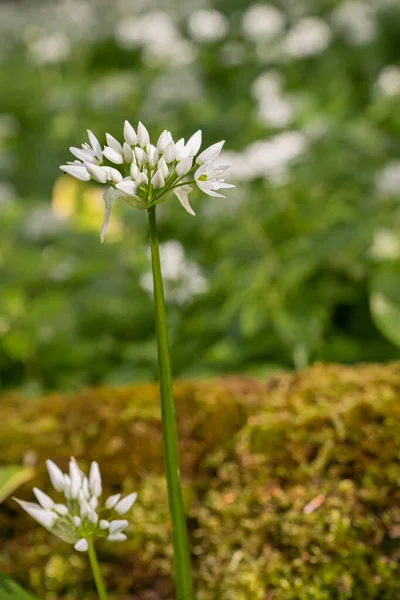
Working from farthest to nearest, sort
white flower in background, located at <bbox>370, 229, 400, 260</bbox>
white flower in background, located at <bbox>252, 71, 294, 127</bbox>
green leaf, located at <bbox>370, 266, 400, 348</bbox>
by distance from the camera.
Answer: white flower in background, located at <bbox>252, 71, 294, 127</bbox>, white flower in background, located at <bbox>370, 229, 400, 260</bbox>, green leaf, located at <bbox>370, 266, 400, 348</bbox>

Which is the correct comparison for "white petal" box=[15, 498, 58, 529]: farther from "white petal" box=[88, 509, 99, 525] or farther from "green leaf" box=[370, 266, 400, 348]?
"green leaf" box=[370, 266, 400, 348]

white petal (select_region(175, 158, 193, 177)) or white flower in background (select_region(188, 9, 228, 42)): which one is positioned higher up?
white flower in background (select_region(188, 9, 228, 42))

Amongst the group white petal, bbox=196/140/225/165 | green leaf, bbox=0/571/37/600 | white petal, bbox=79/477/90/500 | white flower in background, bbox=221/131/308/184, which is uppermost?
white flower in background, bbox=221/131/308/184

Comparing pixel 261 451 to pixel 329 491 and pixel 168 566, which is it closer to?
pixel 329 491

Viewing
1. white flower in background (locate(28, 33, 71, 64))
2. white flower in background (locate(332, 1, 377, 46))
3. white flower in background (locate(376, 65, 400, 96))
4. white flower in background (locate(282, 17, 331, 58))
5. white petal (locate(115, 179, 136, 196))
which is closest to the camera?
white petal (locate(115, 179, 136, 196))

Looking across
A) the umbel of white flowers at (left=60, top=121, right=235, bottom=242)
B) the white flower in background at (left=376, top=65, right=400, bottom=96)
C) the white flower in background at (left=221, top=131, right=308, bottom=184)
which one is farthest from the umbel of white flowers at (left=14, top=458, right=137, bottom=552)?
the white flower in background at (left=376, top=65, right=400, bottom=96)

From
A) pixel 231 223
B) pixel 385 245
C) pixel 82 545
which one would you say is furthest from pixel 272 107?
pixel 82 545

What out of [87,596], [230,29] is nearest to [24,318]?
[87,596]

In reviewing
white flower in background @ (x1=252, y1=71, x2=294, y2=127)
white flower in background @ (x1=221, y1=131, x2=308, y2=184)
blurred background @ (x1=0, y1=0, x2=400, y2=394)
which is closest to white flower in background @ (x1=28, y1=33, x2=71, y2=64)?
blurred background @ (x1=0, y1=0, x2=400, y2=394)

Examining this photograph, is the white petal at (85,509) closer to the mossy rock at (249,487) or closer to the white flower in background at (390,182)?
the mossy rock at (249,487)

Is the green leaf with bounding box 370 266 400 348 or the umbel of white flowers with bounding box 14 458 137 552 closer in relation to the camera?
the umbel of white flowers with bounding box 14 458 137 552
